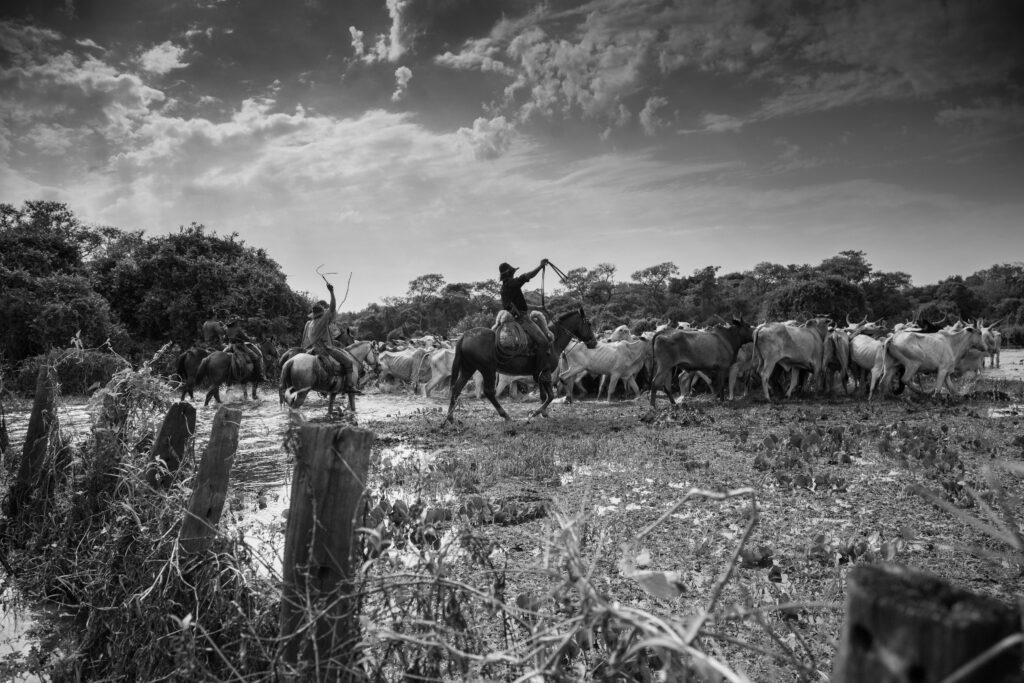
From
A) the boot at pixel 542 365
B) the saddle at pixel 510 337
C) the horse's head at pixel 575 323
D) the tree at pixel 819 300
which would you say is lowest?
the boot at pixel 542 365

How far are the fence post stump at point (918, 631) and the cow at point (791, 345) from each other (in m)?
14.6

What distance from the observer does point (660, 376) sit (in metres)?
14.3

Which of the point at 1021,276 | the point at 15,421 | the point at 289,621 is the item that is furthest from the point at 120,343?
the point at 1021,276

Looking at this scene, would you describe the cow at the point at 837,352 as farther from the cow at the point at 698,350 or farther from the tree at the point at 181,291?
the tree at the point at 181,291

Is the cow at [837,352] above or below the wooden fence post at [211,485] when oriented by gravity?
above

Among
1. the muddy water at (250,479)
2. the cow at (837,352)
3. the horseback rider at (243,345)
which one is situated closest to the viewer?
the muddy water at (250,479)

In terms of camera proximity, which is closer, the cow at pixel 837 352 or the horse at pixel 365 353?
the cow at pixel 837 352

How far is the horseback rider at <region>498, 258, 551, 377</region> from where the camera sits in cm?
1169

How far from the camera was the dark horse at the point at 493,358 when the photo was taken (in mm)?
12125

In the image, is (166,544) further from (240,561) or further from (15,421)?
(15,421)

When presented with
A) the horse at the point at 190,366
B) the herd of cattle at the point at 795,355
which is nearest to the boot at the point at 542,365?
the herd of cattle at the point at 795,355

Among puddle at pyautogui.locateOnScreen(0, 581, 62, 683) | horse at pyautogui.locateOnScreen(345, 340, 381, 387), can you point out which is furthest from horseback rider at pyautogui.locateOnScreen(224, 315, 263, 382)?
puddle at pyautogui.locateOnScreen(0, 581, 62, 683)

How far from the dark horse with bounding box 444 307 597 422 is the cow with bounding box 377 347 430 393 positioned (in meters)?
9.50

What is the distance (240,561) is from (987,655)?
290 cm
